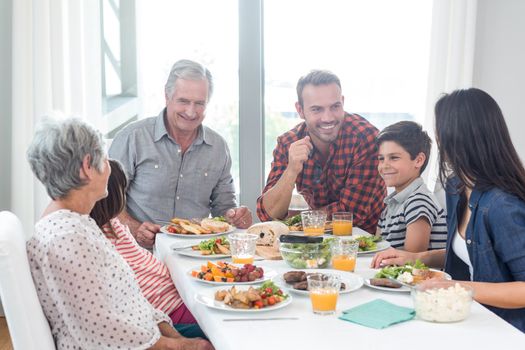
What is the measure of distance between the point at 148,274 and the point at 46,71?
192 centimetres

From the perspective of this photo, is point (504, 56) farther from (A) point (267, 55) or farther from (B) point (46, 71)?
(B) point (46, 71)

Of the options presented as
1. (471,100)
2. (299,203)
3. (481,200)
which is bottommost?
(299,203)

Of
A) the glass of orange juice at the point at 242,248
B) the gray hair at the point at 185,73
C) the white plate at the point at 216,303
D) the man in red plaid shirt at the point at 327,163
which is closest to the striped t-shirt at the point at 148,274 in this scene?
the glass of orange juice at the point at 242,248

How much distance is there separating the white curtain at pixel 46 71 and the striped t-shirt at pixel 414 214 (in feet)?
6.51

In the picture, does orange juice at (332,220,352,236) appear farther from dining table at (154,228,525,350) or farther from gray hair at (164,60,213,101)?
gray hair at (164,60,213,101)

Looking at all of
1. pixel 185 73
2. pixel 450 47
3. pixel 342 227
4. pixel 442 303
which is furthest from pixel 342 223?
pixel 450 47

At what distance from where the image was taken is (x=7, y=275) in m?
1.45

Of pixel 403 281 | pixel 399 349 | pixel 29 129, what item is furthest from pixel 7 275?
pixel 29 129

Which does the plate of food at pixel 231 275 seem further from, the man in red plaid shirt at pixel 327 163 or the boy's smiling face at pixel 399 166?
the man in red plaid shirt at pixel 327 163

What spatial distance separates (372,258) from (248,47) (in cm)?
224

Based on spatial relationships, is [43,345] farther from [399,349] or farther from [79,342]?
[399,349]

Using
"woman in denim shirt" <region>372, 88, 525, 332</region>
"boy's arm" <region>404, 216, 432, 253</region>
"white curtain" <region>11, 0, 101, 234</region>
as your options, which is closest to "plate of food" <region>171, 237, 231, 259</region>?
"woman in denim shirt" <region>372, 88, 525, 332</region>

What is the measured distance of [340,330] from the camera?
1462 mm

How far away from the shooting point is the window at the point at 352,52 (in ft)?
13.6
